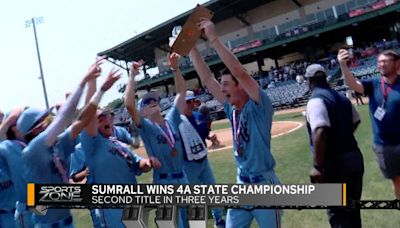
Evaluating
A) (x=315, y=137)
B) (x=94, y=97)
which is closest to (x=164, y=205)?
(x=94, y=97)

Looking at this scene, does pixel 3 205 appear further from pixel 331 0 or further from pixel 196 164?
pixel 331 0

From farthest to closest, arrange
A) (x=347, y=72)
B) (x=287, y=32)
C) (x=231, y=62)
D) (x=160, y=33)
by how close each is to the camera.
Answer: (x=160, y=33) < (x=287, y=32) < (x=347, y=72) < (x=231, y=62)

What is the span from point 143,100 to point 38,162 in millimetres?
1495

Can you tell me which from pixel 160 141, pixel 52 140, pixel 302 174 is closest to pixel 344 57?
pixel 160 141

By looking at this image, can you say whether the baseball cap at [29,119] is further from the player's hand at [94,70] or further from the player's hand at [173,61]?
the player's hand at [173,61]

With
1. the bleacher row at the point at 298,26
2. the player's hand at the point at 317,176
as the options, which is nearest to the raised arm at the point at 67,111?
the player's hand at the point at 317,176

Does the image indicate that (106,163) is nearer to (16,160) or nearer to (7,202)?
(16,160)

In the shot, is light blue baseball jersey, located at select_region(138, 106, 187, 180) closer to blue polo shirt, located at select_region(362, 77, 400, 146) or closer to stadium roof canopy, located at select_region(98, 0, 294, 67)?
A: blue polo shirt, located at select_region(362, 77, 400, 146)

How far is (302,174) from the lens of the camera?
7867 mm

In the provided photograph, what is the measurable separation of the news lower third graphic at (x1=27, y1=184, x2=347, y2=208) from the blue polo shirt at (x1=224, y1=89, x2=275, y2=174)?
4.64ft

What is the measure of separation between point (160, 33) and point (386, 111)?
4714 centimetres

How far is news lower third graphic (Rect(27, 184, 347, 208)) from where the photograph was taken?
2.01m

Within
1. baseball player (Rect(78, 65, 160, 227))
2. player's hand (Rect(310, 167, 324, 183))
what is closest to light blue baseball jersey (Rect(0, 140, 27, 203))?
baseball player (Rect(78, 65, 160, 227))

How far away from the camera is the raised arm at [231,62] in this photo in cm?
304
